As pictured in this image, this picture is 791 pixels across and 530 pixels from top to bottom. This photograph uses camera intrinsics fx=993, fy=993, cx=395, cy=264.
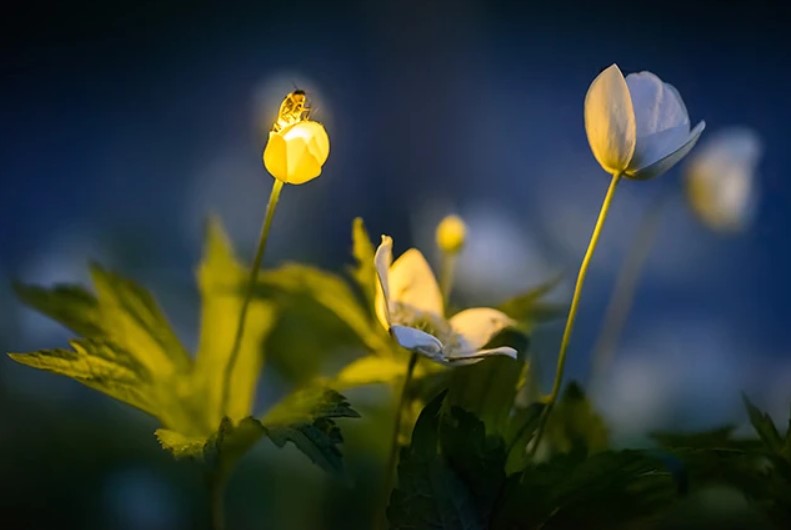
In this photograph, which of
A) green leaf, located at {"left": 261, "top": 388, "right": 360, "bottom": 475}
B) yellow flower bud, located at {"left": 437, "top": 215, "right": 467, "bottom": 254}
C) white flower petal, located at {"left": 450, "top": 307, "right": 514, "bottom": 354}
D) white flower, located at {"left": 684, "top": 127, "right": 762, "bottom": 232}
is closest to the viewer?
green leaf, located at {"left": 261, "top": 388, "right": 360, "bottom": 475}

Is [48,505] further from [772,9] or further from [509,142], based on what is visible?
[772,9]

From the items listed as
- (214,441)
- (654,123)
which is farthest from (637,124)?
(214,441)

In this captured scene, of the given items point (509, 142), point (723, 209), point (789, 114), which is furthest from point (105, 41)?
point (789, 114)

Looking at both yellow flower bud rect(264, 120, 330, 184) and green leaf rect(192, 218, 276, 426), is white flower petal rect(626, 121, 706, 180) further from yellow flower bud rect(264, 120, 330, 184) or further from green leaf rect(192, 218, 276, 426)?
green leaf rect(192, 218, 276, 426)

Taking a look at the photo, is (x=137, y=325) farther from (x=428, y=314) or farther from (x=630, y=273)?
(x=630, y=273)

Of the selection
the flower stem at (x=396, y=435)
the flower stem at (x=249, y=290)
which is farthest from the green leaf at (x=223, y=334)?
the flower stem at (x=396, y=435)

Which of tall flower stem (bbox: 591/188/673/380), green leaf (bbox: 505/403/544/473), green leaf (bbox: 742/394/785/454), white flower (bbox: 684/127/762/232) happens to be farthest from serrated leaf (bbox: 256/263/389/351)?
tall flower stem (bbox: 591/188/673/380)
